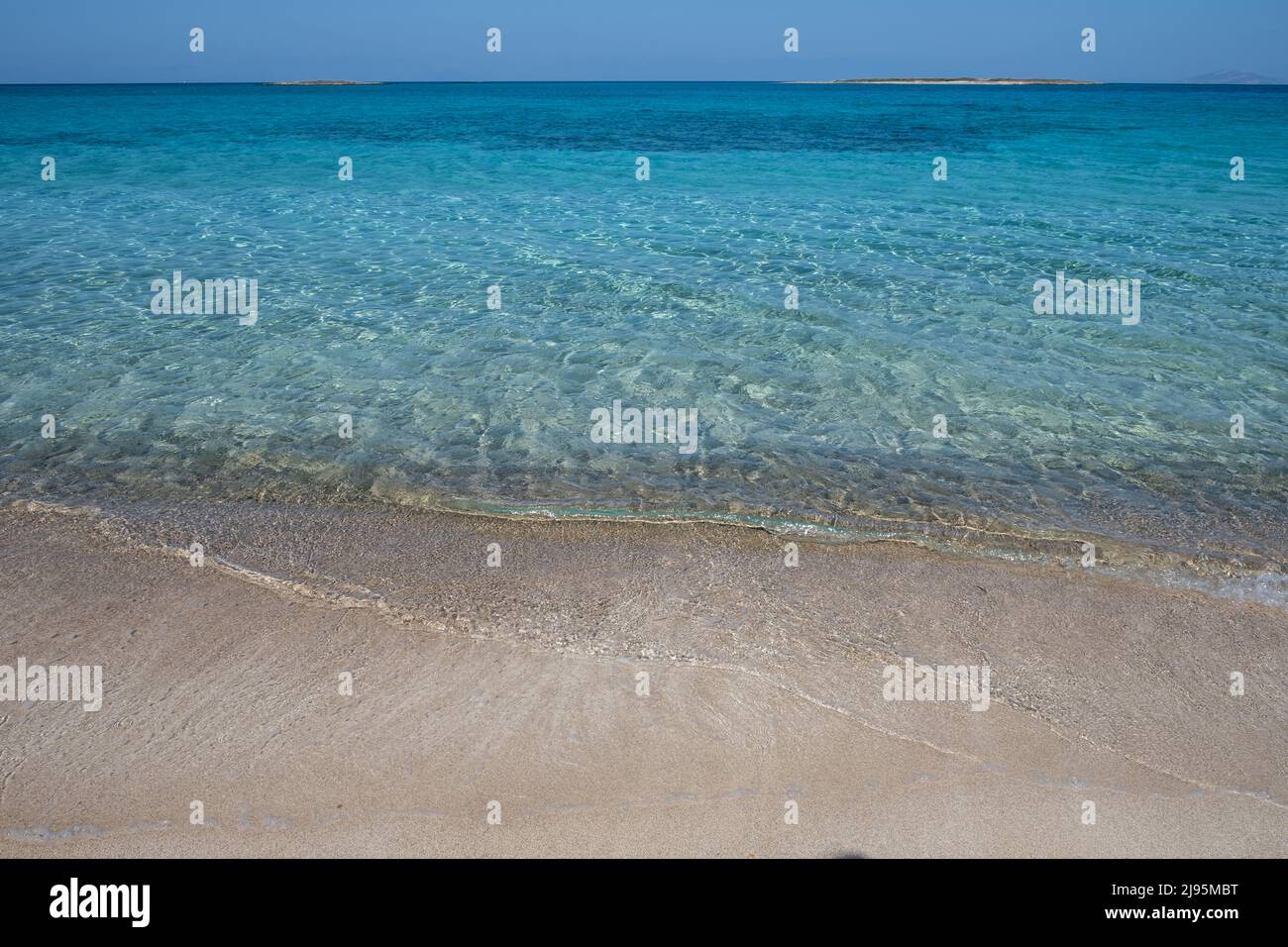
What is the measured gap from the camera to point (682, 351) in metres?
8.95

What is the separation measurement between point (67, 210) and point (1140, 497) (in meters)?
19.2

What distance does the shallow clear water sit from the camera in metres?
6.22

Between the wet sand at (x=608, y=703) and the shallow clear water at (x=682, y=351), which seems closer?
the wet sand at (x=608, y=703)

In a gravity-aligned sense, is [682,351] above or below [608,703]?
above

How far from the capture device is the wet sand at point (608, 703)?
3283 mm

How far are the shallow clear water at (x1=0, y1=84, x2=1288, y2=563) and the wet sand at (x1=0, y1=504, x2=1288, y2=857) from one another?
91 cm

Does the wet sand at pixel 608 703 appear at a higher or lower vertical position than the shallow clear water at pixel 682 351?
lower

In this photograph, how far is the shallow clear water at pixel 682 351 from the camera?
20.4ft

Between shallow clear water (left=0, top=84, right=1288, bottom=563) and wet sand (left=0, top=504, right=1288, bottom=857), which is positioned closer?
wet sand (left=0, top=504, right=1288, bottom=857)

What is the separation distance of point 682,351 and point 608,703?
5583mm

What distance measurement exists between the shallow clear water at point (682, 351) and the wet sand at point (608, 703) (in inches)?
35.7

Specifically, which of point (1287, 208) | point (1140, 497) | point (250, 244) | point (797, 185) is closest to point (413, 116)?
point (797, 185)
